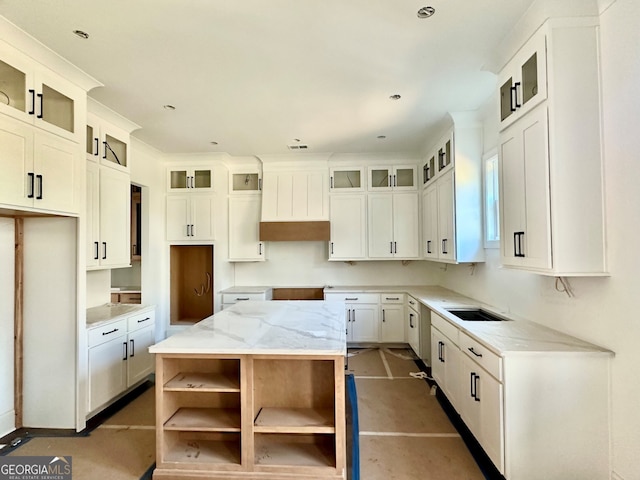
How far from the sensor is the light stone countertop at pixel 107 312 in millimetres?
2862

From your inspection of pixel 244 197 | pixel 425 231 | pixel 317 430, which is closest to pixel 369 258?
pixel 425 231

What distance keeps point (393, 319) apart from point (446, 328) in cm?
178

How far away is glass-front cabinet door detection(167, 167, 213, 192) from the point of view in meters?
4.85

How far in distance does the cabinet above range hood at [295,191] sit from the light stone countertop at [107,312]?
2.01m

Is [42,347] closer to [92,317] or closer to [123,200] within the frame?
[92,317]

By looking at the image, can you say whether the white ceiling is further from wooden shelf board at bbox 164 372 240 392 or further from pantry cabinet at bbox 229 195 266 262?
wooden shelf board at bbox 164 372 240 392

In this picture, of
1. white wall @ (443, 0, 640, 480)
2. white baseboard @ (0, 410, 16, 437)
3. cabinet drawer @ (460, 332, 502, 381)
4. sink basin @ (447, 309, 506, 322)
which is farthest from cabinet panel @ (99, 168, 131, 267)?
white wall @ (443, 0, 640, 480)

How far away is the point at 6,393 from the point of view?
2.54m

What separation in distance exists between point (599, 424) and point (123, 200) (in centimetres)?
Result: 431

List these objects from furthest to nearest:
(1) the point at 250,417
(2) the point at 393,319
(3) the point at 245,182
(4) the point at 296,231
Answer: (3) the point at 245,182
(4) the point at 296,231
(2) the point at 393,319
(1) the point at 250,417

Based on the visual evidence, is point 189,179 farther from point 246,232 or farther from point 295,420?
point 295,420

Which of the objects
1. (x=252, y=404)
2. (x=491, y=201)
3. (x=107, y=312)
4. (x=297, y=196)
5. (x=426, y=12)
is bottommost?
(x=252, y=404)

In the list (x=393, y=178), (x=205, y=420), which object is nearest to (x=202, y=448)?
(x=205, y=420)

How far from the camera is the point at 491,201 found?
3.24 metres
